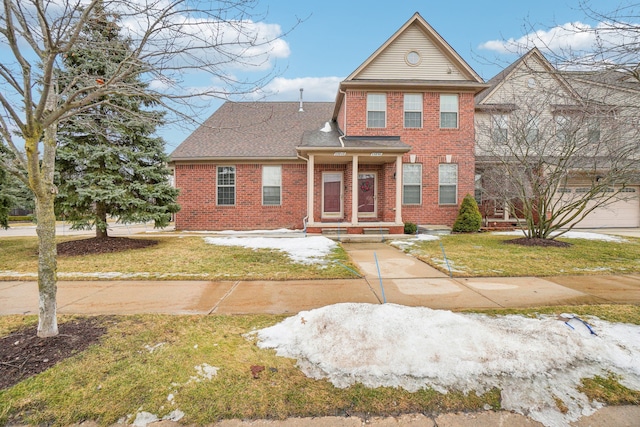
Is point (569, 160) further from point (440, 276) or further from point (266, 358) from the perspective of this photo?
point (266, 358)

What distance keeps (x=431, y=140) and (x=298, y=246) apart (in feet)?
25.5

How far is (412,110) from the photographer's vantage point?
1290cm

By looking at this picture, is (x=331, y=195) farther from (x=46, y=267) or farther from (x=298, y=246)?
(x=46, y=267)

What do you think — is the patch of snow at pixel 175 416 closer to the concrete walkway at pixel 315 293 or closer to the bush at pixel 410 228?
the concrete walkway at pixel 315 293

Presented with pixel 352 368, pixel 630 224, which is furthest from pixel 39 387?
pixel 630 224

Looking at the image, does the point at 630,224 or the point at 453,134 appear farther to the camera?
the point at 630,224

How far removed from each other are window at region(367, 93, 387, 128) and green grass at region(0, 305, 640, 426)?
11.4 meters

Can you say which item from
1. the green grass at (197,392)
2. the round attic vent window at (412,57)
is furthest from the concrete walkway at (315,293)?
the round attic vent window at (412,57)

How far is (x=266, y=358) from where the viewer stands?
2678 millimetres

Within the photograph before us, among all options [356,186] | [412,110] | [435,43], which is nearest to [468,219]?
[356,186]

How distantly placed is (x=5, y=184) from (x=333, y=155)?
32.2 ft

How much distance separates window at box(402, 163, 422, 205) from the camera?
12.9 meters

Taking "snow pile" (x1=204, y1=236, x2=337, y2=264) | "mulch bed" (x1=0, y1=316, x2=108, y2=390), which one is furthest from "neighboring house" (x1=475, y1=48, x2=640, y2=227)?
"mulch bed" (x1=0, y1=316, x2=108, y2=390)

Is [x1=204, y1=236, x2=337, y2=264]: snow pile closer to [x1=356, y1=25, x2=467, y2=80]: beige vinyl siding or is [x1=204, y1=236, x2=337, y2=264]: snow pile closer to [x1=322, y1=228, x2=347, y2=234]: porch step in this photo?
[x1=322, y1=228, x2=347, y2=234]: porch step
